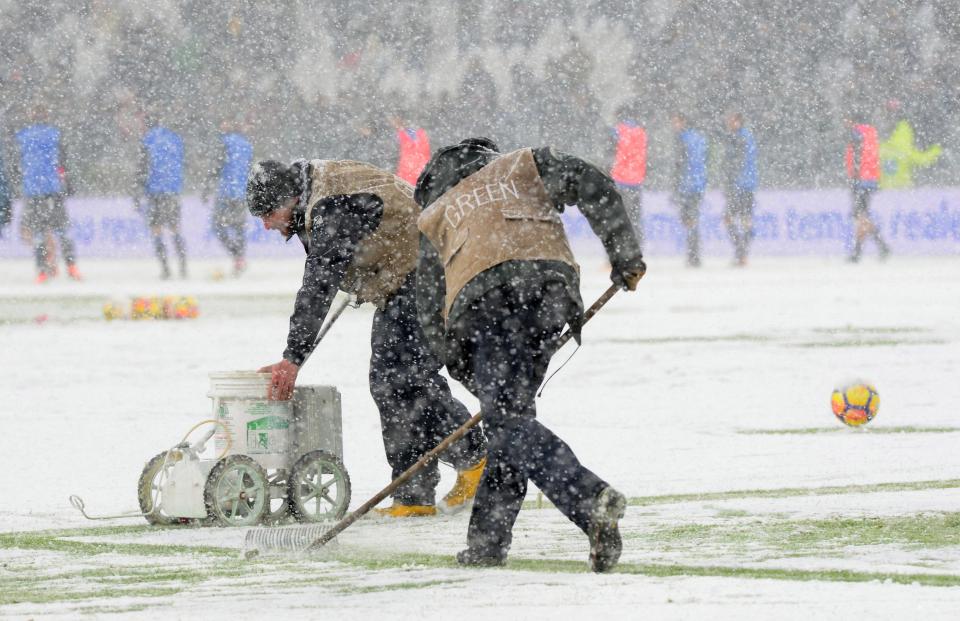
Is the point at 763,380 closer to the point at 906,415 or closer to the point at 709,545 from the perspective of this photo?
the point at 906,415

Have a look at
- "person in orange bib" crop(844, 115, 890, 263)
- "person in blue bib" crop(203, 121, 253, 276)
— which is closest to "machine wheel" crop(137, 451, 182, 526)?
"person in blue bib" crop(203, 121, 253, 276)

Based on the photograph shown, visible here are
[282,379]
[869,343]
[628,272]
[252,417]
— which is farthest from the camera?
[869,343]

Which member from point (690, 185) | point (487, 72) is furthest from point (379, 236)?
point (487, 72)

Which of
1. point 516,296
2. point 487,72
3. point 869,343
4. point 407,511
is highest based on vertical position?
point 487,72

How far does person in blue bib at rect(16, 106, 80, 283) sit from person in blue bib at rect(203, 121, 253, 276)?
1807mm

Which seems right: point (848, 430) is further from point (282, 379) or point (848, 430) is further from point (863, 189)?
point (863, 189)

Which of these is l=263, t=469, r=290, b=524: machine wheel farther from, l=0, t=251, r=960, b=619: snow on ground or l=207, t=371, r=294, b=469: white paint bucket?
l=0, t=251, r=960, b=619: snow on ground

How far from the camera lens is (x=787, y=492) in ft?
21.0

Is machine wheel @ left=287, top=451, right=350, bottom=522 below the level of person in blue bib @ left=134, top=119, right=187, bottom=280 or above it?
below

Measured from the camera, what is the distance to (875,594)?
410 cm

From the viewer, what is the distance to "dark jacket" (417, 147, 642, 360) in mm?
4750

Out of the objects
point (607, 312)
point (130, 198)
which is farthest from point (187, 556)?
point (130, 198)

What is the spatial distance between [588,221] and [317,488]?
6.23 feet

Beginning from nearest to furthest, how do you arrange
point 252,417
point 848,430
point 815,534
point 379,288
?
point 815,534
point 252,417
point 379,288
point 848,430
